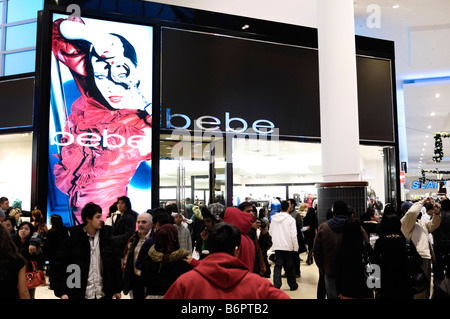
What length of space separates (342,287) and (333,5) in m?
5.16

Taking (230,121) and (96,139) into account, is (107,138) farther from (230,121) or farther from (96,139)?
(230,121)

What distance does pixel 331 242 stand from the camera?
15.7 ft

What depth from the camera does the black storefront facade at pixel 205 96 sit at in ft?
30.9

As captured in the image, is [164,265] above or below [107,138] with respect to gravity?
below

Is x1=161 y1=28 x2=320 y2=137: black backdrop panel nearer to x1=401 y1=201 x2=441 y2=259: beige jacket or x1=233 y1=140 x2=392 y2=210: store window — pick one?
x1=233 y1=140 x2=392 y2=210: store window

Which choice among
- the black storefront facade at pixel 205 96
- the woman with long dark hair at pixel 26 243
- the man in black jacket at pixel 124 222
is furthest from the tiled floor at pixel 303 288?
the black storefront facade at pixel 205 96

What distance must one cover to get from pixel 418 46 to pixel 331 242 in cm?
1084

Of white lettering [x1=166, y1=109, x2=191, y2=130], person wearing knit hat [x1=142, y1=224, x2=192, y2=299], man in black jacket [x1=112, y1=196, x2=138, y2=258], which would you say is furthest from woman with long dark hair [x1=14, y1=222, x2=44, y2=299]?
white lettering [x1=166, y1=109, x2=191, y2=130]

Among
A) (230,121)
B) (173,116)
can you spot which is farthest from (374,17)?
(173,116)

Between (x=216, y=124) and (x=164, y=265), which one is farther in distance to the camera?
(x=216, y=124)

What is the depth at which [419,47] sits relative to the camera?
13.6 m

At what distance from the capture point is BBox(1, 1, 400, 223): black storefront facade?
9.42 m

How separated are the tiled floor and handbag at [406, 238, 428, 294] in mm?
2625

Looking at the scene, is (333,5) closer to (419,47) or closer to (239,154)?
(239,154)
